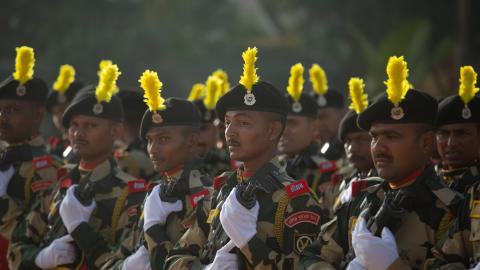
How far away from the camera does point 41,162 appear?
9281 mm

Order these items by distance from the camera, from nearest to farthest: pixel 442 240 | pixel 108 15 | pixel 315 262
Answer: pixel 442 240 → pixel 315 262 → pixel 108 15

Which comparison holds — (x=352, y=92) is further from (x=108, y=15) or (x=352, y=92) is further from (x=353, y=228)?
(x=108, y=15)

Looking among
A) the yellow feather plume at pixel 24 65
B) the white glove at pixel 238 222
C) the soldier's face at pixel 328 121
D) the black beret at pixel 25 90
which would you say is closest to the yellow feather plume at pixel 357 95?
the white glove at pixel 238 222

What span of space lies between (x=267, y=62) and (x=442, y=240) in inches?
856

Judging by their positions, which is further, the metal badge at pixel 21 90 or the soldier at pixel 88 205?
the metal badge at pixel 21 90

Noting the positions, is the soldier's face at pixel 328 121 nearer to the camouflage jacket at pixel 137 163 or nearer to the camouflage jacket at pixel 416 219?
the camouflage jacket at pixel 137 163

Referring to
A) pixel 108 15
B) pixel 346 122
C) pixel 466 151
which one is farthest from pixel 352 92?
pixel 108 15

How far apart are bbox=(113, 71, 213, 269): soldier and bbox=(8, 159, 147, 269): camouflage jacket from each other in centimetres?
53

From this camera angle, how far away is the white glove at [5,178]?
9.01 m

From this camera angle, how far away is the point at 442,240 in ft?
18.3

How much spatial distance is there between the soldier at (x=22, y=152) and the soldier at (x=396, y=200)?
3.84 m

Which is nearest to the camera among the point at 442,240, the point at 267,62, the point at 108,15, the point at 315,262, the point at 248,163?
the point at 442,240

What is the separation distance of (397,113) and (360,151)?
228 cm

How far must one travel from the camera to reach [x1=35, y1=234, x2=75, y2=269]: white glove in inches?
308
